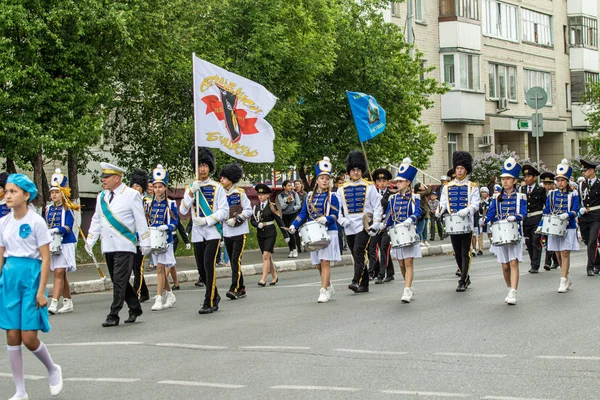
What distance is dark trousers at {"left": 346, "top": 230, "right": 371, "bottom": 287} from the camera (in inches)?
626

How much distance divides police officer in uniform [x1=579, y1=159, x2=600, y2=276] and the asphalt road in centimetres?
271

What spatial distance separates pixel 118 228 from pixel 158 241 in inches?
109

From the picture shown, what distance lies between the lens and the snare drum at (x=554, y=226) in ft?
55.0

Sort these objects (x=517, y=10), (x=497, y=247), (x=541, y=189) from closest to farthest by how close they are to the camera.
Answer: (x=497, y=247)
(x=541, y=189)
(x=517, y=10)

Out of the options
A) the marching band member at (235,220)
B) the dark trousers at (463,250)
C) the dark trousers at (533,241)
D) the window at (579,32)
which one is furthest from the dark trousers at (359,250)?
the window at (579,32)

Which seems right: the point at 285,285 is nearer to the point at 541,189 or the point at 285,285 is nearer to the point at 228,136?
the point at 228,136

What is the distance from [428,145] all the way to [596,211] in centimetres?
1905

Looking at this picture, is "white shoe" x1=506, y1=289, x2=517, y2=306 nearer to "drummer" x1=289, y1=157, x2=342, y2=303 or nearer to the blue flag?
"drummer" x1=289, y1=157, x2=342, y2=303

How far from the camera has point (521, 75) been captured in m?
56.7

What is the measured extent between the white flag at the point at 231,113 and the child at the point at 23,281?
7424mm

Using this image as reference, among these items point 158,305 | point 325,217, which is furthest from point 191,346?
point 325,217

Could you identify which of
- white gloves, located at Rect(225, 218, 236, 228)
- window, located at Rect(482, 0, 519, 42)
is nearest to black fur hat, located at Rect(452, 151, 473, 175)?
white gloves, located at Rect(225, 218, 236, 228)

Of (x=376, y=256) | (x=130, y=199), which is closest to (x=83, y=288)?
(x=376, y=256)

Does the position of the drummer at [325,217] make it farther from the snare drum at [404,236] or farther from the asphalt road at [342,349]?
the snare drum at [404,236]
